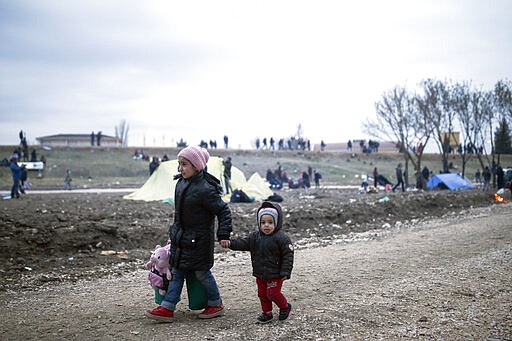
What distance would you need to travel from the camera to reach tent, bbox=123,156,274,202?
19.5 m

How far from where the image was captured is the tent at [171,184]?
19453 mm

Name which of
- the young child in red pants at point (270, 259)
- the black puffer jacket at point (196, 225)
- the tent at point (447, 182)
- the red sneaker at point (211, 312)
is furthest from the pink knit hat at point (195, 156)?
the tent at point (447, 182)

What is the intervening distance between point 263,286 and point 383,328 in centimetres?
121

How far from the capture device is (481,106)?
38219 mm

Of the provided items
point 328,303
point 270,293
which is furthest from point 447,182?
point 270,293

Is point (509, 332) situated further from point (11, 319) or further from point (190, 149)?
point (11, 319)

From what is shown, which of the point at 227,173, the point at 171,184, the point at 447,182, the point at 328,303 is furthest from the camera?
the point at 447,182

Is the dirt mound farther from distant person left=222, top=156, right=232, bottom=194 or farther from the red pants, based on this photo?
distant person left=222, top=156, right=232, bottom=194

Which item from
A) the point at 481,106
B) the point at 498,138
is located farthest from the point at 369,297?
the point at 498,138

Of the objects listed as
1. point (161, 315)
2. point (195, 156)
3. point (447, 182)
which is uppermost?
point (195, 156)

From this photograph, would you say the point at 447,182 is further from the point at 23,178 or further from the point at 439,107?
the point at 23,178

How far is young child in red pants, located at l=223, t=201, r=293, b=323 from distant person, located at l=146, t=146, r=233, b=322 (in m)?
0.29

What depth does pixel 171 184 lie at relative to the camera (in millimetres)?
19906

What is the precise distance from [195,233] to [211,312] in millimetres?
836
